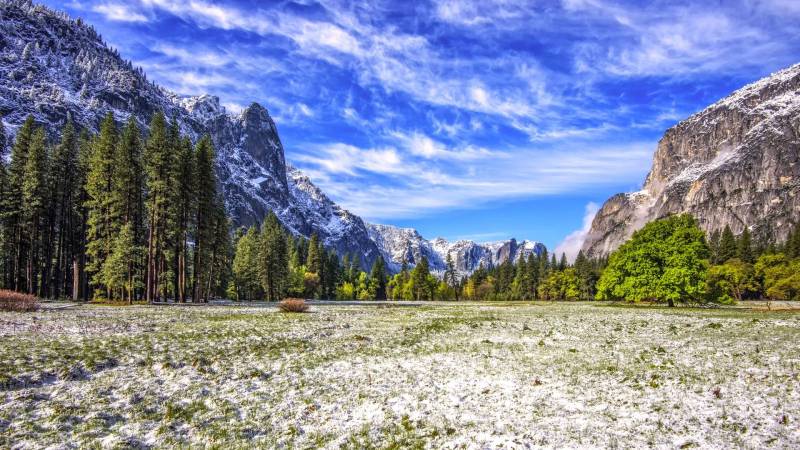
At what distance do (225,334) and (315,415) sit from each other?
37.6 feet

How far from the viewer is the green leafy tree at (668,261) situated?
166 ft

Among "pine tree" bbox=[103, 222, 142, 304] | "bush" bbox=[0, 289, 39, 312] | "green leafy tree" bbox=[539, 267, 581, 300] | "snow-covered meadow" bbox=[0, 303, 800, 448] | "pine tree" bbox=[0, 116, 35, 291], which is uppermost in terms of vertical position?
"pine tree" bbox=[0, 116, 35, 291]

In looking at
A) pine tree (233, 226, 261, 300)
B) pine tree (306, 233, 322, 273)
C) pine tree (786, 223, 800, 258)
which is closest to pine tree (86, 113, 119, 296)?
pine tree (233, 226, 261, 300)

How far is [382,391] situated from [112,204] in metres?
44.7

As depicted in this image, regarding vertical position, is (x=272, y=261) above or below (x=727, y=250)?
below

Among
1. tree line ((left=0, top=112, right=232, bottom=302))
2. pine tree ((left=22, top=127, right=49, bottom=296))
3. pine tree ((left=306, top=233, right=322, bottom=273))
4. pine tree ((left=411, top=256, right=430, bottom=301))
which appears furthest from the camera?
pine tree ((left=411, top=256, right=430, bottom=301))

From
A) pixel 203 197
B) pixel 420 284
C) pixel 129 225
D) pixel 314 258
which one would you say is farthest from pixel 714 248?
pixel 129 225

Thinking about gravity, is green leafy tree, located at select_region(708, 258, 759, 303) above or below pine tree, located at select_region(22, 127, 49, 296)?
below

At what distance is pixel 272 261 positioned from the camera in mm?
87500

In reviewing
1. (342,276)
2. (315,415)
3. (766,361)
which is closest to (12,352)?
(315,415)

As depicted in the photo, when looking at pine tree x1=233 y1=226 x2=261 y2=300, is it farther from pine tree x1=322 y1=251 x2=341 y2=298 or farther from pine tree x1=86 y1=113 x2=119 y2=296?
pine tree x1=86 y1=113 x2=119 y2=296

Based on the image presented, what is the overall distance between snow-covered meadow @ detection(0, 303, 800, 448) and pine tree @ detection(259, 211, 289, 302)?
67.0 meters

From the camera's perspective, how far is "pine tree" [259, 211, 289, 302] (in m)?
87.2

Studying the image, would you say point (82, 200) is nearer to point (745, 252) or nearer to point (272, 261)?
point (272, 261)
